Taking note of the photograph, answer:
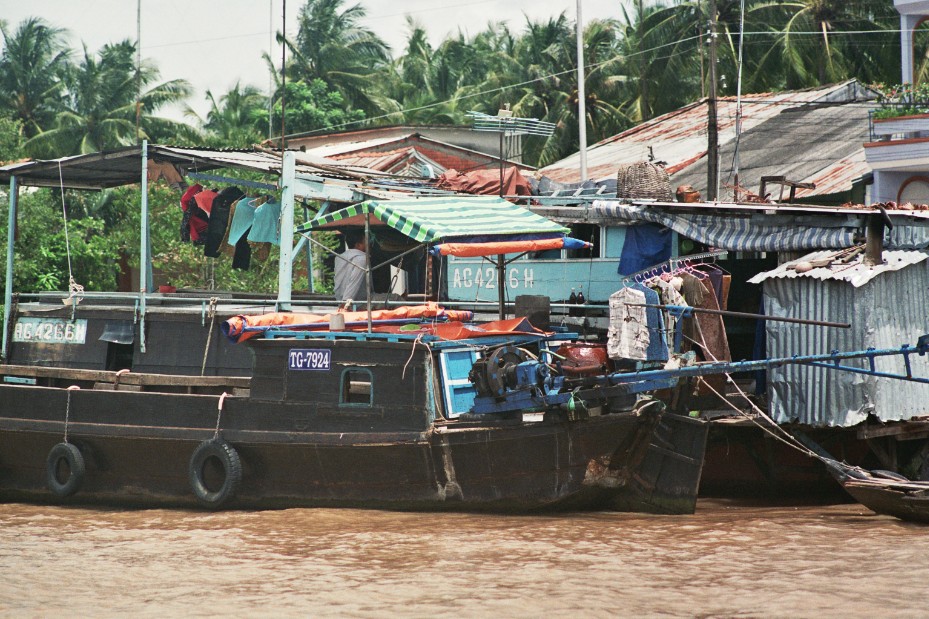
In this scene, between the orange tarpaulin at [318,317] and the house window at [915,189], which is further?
the house window at [915,189]

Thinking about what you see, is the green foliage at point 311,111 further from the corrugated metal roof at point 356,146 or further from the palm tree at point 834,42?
the palm tree at point 834,42

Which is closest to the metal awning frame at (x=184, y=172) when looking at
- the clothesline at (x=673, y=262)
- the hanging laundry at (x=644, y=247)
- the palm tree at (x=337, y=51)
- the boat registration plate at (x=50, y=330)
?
the boat registration plate at (x=50, y=330)

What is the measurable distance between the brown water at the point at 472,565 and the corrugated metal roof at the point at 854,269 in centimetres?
217

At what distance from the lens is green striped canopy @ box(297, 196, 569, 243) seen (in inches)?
396

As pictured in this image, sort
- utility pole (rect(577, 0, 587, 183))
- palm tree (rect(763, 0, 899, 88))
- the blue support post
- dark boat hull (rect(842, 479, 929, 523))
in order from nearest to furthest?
dark boat hull (rect(842, 479, 929, 523)) < the blue support post < utility pole (rect(577, 0, 587, 183)) < palm tree (rect(763, 0, 899, 88))

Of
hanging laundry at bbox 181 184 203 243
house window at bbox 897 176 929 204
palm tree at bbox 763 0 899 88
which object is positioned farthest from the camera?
palm tree at bbox 763 0 899 88

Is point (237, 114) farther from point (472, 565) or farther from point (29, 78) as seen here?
point (472, 565)

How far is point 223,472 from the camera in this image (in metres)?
11.0

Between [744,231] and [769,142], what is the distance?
32.1 feet

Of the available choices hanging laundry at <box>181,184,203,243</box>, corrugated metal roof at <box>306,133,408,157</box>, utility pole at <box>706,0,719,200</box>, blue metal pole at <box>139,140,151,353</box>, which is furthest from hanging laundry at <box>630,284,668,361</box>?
corrugated metal roof at <box>306,133,408,157</box>

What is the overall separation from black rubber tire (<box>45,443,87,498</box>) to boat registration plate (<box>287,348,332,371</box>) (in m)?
2.79

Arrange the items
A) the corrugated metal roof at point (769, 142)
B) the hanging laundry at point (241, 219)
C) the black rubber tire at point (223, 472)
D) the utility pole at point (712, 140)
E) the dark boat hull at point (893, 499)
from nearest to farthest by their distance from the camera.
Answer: the dark boat hull at point (893, 499)
the black rubber tire at point (223, 472)
the hanging laundry at point (241, 219)
the utility pole at point (712, 140)
the corrugated metal roof at point (769, 142)

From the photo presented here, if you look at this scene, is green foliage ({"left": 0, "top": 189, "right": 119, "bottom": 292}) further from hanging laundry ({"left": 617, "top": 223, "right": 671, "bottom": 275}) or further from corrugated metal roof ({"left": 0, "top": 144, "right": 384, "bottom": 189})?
hanging laundry ({"left": 617, "top": 223, "right": 671, "bottom": 275})

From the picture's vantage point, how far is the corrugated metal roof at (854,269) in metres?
10.1
